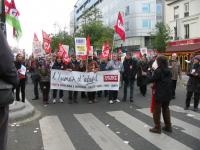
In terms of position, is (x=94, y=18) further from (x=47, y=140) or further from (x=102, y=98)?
(x=47, y=140)

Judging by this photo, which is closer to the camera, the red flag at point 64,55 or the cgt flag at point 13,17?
the cgt flag at point 13,17

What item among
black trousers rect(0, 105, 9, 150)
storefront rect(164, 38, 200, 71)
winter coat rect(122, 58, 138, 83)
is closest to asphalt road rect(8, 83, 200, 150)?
winter coat rect(122, 58, 138, 83)

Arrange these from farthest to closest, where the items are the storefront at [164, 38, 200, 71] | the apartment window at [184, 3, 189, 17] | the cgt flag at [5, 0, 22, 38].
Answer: the apartment window at [184, 3, 189, 17], the storefront at [164, 38, 200, 71], the cgt flag at [5, 0, 22, 38]

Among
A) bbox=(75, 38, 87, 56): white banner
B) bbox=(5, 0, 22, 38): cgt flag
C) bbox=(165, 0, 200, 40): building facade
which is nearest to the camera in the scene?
bbox=(5, 0, 22, 38): cgt flag

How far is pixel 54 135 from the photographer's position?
787 centimetres

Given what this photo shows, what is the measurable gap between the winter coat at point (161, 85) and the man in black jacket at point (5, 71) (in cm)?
491

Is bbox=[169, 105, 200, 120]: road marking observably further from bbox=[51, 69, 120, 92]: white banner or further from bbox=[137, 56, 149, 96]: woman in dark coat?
bbox=[137, 56, 149, 96]: woman in dark coat

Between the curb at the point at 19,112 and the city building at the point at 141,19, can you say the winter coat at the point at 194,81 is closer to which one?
the curb at the point at 19,112

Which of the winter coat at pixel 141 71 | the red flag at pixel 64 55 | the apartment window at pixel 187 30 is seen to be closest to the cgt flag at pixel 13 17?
the red flag at pixel 64 55

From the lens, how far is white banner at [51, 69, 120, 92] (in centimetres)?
1358

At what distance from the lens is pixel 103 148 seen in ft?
22.2

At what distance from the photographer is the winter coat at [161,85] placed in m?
7.95

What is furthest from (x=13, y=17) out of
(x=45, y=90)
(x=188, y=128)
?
(x=188, y=128)

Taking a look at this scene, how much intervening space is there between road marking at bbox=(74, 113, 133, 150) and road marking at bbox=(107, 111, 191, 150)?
563 mm
